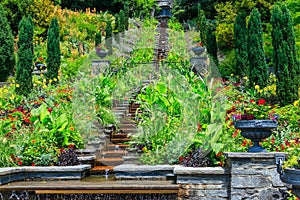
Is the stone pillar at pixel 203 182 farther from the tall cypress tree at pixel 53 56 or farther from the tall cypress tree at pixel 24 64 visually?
the tall cypress tree at pixel 53 56

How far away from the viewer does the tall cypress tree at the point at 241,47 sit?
13219mm

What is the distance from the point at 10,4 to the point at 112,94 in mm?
10743

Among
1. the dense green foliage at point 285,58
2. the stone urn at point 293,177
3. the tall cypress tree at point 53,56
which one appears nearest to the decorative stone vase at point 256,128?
the stone urn at point 293,177

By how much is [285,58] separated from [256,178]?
5.24m

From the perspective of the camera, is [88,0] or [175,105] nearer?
[175,105]

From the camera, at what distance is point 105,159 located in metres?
7.78

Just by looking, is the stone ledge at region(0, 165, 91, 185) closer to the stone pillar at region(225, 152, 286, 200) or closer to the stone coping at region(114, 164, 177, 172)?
the stone coping at region(114, 164, 177, 172)

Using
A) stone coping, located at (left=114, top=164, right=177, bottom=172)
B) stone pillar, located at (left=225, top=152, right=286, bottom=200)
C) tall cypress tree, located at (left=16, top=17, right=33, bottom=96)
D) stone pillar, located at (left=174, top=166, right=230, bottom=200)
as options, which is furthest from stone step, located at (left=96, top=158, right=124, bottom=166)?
tall cypress tree, located at (left=16, top=17, right=33, bottom=96)

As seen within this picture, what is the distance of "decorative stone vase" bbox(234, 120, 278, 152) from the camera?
5727 millimetres

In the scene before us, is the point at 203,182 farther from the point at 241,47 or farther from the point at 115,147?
the point at 241,47

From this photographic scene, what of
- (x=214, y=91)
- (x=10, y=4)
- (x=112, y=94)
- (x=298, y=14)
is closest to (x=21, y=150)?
(x=112, y=94)

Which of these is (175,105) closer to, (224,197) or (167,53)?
(224,197)

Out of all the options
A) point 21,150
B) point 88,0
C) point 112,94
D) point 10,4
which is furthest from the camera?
point 88,0

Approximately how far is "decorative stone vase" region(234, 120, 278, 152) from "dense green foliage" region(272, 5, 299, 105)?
470 cm
